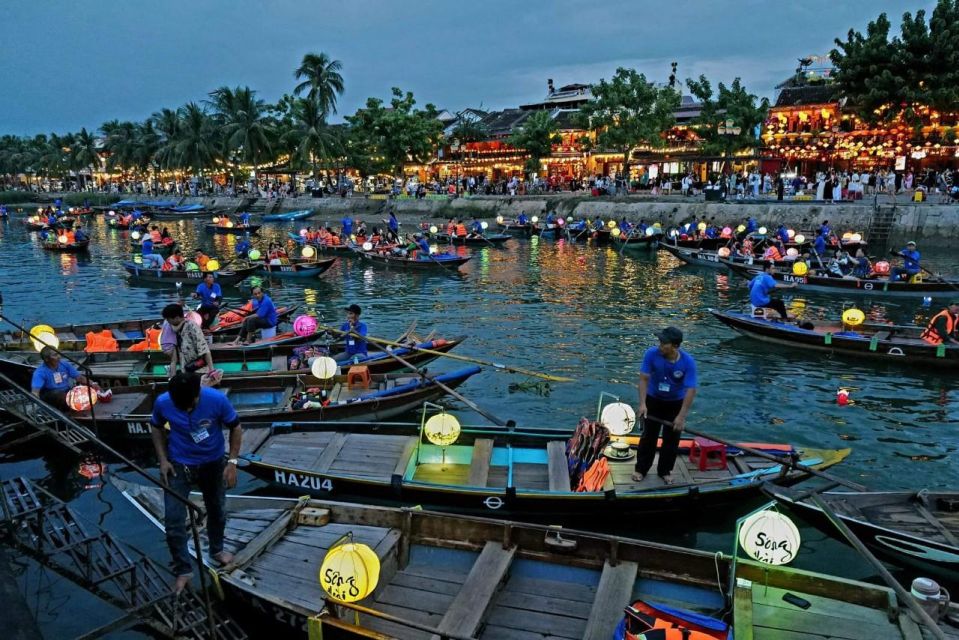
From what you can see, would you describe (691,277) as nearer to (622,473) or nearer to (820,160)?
(622,473)

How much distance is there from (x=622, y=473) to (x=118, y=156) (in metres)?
98.7

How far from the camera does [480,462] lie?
9.16 metres

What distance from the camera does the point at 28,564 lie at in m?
8.33

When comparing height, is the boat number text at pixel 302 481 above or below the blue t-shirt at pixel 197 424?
below

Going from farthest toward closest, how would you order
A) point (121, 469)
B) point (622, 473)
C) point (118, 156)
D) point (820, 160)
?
point (118, 156) → point (820, 160) → point (121, 469) → point (622, 473)

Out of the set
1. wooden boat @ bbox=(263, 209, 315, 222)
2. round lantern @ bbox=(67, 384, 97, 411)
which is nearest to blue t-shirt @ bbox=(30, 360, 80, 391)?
round lantern @ bbox=(67, 384, 97, 411)

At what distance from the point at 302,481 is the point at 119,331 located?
10199 mm

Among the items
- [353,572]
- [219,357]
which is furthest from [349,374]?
[353,572]

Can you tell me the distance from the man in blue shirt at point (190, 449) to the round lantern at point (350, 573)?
1592 millimetres

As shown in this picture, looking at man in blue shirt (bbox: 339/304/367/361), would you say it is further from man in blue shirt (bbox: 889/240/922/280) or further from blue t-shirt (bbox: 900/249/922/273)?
blue t-shirt (bbox: 900/249/922/273)

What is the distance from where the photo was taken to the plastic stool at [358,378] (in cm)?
1229

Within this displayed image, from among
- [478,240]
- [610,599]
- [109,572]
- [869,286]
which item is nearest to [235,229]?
[478,240]

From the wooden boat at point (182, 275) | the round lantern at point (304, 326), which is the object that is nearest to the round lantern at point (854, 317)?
the round lantern at point (304, 326)

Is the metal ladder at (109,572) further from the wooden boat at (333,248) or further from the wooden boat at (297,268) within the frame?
the wooden boat at (333,248)
